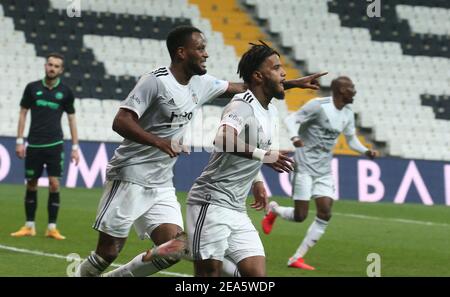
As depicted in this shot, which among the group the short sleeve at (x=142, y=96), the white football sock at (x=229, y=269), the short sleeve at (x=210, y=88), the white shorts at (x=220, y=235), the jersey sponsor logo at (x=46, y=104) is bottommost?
the white football sock at (x=229, y=269)

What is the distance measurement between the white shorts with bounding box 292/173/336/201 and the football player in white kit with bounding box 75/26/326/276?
158 inches

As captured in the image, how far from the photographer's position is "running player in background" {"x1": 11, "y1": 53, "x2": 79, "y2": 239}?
1249cm

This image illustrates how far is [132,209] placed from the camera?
7.53 meters

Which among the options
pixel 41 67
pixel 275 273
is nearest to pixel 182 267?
pixel 275 273

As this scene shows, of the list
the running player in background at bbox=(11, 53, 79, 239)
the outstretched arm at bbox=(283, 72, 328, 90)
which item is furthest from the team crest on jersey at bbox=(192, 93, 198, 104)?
the running player in background at bbox=(11, 53, 79, 239)

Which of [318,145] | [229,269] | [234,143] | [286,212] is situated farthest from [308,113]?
[234,143]

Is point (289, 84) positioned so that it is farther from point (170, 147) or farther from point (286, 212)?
point (286, 212)

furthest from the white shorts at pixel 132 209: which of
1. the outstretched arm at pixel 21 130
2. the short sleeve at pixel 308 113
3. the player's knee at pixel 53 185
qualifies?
the outstretched arm at pixel 21 130

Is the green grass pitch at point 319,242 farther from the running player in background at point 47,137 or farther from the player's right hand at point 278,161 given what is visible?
the player's right hand at point 278,161

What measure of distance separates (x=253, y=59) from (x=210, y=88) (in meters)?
0.93

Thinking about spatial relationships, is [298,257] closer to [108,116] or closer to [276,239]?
[276,239]

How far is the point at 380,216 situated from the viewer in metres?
17.8

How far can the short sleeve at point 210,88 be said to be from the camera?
779 cm

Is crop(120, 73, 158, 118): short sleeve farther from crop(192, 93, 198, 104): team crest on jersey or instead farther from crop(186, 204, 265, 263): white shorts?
crop(186, 204, 265, 263): white shorts
